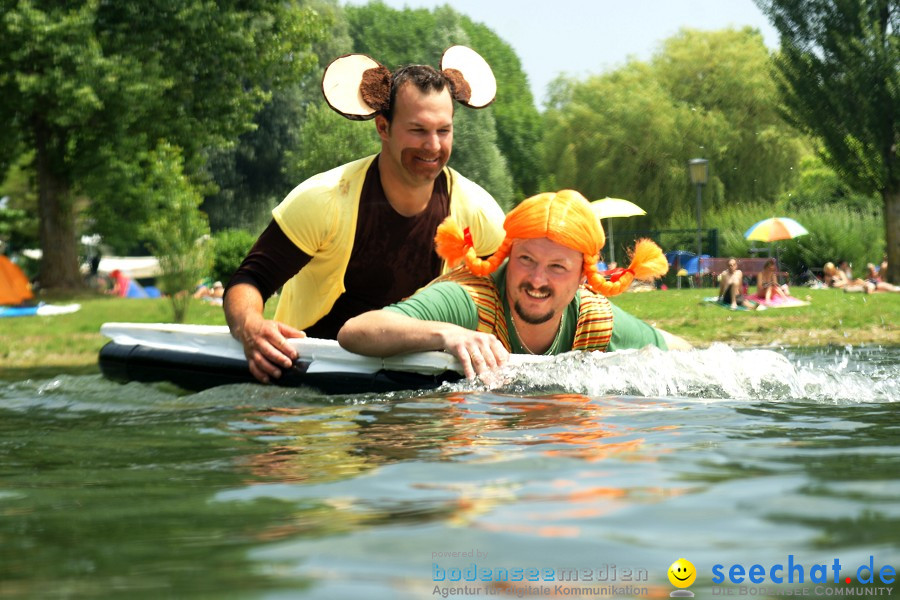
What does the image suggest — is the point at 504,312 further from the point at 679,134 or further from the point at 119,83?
the point at 679,134

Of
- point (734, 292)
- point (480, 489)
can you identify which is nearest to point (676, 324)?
point (734, 292)

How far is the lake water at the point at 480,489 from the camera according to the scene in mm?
2051

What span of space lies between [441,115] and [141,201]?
20.9m

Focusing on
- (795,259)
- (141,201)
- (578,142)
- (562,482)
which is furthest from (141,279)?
(562,482)

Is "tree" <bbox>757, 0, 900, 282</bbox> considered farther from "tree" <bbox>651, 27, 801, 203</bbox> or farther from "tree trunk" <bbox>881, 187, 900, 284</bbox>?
"tree" <bbox>651, 27, 801, 203</bbox>

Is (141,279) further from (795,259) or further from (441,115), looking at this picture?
(441,115)

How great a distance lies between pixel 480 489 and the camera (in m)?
2.83

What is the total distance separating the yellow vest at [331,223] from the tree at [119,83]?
48.8 feet

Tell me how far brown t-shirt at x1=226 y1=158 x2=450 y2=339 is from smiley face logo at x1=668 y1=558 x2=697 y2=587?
422 centimetres

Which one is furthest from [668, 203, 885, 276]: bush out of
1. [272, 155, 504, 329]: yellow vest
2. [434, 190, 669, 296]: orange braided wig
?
[434, 190, 669, 296]: orange braided wig

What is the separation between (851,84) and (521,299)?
75.1 ft

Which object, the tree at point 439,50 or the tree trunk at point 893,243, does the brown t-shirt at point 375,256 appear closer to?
the tree trunk at point 893,243

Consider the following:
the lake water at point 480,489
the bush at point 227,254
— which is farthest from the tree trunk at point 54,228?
the lake water at point 480,489

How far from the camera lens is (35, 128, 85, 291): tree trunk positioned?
922 inches
